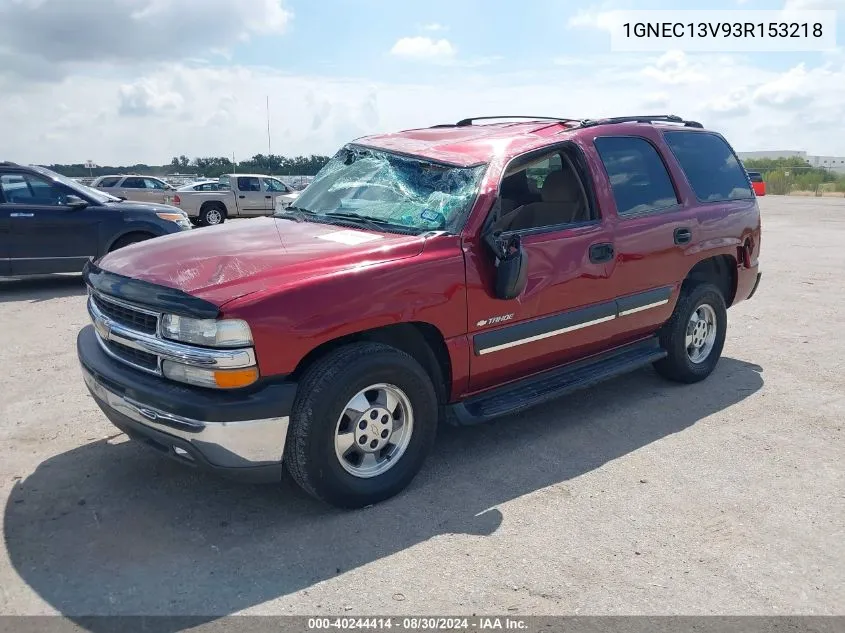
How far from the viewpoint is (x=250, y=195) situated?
22.7 meters

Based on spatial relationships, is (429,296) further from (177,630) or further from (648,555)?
(177,630)

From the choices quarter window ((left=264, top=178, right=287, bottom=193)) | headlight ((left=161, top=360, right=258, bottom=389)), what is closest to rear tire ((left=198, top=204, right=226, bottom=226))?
quarter window ((left=264, top=178, right=287, bottom=193))

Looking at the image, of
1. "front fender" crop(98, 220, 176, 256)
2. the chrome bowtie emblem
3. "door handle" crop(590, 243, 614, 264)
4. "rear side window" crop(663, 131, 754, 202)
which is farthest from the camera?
"front fender" crop(98, 220, 176, 256)

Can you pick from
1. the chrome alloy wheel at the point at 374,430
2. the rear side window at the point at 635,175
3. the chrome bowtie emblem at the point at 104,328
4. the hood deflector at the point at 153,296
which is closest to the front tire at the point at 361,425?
the chrome alloy wheel at the point at 374,430

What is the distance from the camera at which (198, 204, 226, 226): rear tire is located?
22219mm

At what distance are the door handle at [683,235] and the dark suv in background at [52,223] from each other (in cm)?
667

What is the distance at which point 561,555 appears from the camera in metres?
3.30

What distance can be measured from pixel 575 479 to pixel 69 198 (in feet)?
26.9

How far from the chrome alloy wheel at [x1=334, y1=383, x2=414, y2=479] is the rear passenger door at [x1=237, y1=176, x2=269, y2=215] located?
20.1 m

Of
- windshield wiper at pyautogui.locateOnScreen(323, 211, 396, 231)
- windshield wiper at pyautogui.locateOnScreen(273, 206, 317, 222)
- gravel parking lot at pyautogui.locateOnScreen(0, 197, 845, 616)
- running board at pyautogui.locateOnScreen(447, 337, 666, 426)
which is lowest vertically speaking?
gravel parking lot at pyautogui.locateOnScreen(0, 197, 845, 616)

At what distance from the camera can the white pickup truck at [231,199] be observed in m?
22.0

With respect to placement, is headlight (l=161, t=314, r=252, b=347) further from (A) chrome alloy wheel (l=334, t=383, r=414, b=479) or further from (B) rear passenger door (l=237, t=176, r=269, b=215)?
(B) rear passenger door (l=237, t=176, r=269, b=215)

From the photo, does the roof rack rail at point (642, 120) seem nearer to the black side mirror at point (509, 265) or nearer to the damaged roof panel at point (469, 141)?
the damaged roof panel at point (469, 141)

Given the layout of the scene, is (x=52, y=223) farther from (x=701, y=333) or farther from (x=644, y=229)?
(x=701, y=333)
